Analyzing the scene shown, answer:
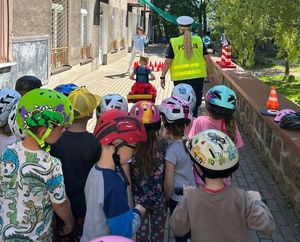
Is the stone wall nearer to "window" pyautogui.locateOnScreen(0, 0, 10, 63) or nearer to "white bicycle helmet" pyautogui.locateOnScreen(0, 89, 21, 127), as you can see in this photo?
"white bicycle helmet" pyautogui.locateOnScreen(0, 89, 21, 127)

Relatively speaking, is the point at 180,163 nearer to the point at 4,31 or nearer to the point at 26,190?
the point at 26,190

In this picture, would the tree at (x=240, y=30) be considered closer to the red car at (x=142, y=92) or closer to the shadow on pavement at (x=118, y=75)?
the shadow on pavement at (x=118, y=75)

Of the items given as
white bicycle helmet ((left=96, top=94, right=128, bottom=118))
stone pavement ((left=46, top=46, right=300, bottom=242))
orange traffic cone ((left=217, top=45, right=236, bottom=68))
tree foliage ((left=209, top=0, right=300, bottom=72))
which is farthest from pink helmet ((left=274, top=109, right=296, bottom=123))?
orange traffic cone ((left=217, top=45, right=236, bottom=68))

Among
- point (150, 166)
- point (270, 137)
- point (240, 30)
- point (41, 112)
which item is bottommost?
point (270, 137)

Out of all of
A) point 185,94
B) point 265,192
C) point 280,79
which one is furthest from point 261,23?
point 185,94

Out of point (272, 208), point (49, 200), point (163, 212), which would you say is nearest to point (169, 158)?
point (163, 212)

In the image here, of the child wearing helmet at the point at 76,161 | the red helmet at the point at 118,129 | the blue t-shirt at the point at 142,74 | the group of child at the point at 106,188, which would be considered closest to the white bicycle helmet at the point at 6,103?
the child wearing helmet at the point at 76,161

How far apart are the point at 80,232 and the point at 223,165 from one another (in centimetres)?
128

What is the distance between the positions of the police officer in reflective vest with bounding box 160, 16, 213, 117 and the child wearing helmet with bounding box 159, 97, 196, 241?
2.86 metres

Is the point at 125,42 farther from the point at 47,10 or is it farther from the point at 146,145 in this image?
the point at 146,145

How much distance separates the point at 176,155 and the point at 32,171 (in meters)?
1.28

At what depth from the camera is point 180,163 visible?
3580mm

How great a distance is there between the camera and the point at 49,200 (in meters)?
2.72

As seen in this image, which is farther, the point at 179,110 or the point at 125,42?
the point at 125,42
